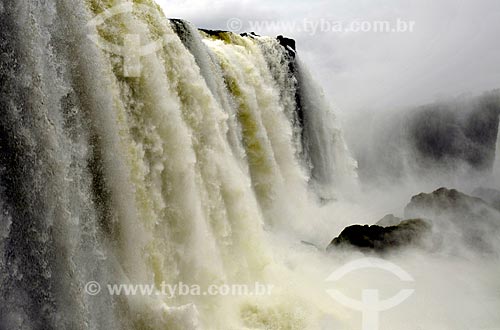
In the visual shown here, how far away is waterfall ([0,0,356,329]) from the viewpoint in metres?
3.18

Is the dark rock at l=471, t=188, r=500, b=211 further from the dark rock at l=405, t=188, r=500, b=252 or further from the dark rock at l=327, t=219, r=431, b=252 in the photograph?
the dark rock at l=327, t=219, r=431, b=252

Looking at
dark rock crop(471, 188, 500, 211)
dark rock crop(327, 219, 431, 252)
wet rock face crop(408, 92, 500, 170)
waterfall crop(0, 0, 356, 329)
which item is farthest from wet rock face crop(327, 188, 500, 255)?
wet rock face crop(408, 92, 500, 170)

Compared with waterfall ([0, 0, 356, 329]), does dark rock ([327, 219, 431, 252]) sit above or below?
below

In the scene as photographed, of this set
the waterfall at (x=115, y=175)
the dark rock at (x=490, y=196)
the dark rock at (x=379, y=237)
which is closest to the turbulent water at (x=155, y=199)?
the waterfall at (x=115, y=175)

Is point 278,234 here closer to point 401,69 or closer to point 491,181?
point 491,181

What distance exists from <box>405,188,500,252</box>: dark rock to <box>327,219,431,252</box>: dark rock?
0.87m

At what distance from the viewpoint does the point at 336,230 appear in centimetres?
1207

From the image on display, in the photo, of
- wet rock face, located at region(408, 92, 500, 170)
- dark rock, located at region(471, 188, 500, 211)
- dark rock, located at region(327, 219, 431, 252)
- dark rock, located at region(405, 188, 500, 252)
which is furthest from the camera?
wet rock face, located at region(408, 92, 500, 170)

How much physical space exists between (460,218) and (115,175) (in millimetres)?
10112

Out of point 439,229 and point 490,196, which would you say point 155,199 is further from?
point 490,196

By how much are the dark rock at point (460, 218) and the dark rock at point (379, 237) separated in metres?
0.87

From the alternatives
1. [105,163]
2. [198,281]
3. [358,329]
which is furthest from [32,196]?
[358,329]

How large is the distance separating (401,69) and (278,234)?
29.0 meters

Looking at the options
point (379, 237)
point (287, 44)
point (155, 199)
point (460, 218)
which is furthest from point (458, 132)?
point (155, 199)
